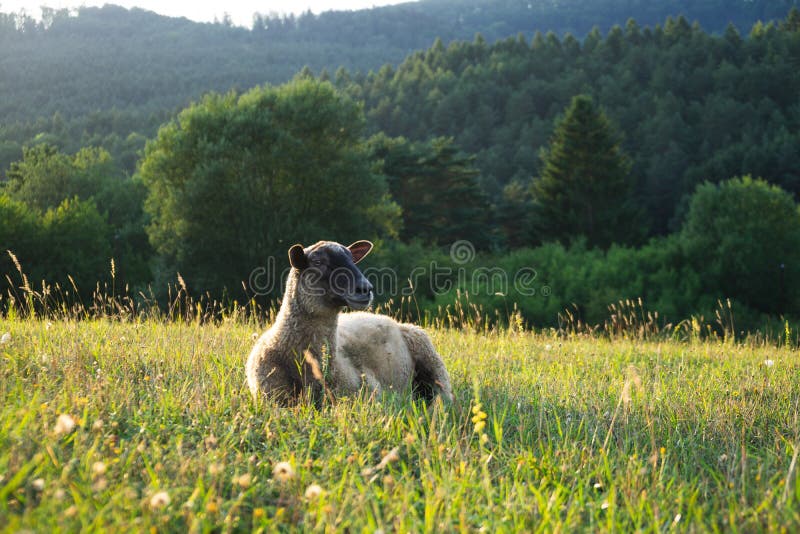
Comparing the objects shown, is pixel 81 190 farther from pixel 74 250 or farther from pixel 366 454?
pixel 366 454

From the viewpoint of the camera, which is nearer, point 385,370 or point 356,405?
point 356,405

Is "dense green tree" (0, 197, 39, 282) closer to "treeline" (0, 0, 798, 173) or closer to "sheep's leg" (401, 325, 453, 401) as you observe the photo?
"sheep's leg" (401, 325, 453, 401)

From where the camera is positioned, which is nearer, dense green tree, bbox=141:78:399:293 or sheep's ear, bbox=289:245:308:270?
sheep's ear, bbox=289:245:308:270

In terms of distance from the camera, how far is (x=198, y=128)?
30.2 meters

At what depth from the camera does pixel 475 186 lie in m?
45.9

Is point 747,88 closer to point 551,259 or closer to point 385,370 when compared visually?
point 551,259

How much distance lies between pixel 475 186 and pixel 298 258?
41820 millimetres

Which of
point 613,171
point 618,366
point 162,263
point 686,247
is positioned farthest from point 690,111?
point 618,366

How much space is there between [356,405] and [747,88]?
93113 millimetres

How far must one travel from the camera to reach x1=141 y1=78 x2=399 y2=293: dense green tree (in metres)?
27.9

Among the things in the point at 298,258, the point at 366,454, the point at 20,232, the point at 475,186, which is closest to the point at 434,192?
the point at 475,186

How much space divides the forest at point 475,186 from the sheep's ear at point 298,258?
330cm

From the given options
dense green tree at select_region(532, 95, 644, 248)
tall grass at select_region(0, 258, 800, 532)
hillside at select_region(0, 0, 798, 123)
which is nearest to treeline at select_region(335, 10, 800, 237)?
dense green tree at select_region(532, 95, 644, 248)

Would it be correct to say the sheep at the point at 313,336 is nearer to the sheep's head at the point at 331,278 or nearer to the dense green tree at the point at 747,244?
the sheep's head at the point at 331,278
